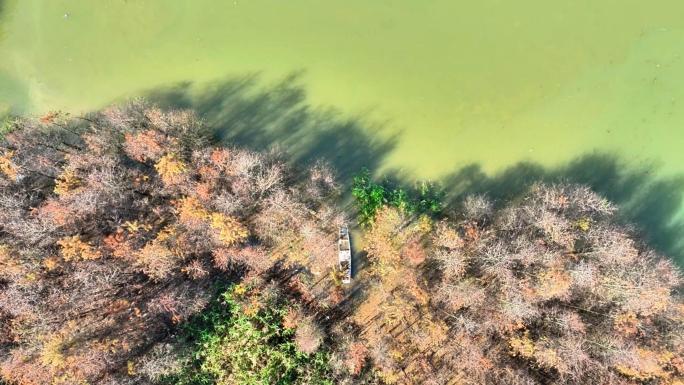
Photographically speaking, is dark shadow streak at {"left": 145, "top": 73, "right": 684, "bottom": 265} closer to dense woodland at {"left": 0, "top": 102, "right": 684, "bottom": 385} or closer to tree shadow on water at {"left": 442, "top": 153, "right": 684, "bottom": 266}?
tree shadow on water at {"left": 442, "top": 153, "right": 684, "bottom": 266}

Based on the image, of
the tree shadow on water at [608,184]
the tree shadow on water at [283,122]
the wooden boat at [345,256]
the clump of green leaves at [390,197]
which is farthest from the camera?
the tree shadow on water at [283,122]

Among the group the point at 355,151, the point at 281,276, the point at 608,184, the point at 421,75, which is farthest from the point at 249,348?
the point at 608,184

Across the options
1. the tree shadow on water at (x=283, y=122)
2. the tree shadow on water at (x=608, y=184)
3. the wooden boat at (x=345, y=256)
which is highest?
the tree shadow on water at (x=283, y=122)

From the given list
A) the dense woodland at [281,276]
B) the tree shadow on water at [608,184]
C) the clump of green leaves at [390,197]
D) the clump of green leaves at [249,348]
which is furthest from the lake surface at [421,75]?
the clump of green leaves at [249,348]

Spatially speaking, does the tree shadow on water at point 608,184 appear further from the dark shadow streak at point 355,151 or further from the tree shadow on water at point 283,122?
the tree shadow on water at point 283,122

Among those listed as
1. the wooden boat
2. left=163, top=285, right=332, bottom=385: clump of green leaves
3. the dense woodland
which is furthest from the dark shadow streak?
left=163, top=285, right=332, bottom=385: clump of green leaves

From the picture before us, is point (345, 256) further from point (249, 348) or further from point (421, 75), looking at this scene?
point (421, 75)

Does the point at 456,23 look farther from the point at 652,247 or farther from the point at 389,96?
the point at 652,247
